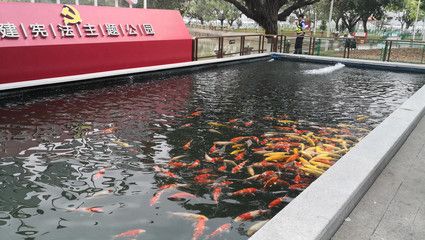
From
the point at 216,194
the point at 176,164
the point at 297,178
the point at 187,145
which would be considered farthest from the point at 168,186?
the point at 297,178

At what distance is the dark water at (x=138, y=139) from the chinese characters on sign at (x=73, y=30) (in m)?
2.18

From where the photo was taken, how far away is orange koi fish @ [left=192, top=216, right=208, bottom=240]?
161 inches

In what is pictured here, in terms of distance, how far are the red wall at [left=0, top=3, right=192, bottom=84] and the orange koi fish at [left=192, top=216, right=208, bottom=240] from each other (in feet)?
27.2

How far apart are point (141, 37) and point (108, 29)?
146 centimetres

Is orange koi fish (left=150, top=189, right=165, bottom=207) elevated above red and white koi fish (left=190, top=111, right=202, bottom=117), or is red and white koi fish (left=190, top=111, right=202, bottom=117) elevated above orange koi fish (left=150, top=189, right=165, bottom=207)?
red and white koi fish (left=190, top=111, right=202, bottom=117)

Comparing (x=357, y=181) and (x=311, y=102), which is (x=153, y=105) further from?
(x=357, y=181)

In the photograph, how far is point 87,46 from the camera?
12.5 meters

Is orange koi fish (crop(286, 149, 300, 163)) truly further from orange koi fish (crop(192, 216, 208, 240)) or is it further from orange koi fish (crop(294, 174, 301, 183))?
orange koi fish (crop(192, 216, 208, 240))

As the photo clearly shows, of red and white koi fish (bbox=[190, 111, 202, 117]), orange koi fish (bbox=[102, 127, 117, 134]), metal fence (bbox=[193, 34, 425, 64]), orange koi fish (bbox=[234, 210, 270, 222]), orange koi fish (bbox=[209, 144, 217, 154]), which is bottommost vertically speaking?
orange koi fish (bbox=[234, 210, 270, 222])

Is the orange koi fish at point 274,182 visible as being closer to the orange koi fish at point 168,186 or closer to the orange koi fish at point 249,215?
the orange koi fish at point 249,215

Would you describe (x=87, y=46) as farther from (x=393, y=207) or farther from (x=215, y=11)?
(x=215, y=11)

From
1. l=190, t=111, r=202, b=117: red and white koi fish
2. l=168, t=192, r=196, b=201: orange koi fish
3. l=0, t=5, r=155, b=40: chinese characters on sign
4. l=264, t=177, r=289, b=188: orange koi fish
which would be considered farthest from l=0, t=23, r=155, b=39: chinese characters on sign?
l=264, t=177, r=289, b=188: orange koi fish

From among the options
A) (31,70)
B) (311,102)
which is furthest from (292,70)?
(31,70)

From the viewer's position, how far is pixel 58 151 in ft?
20.9
